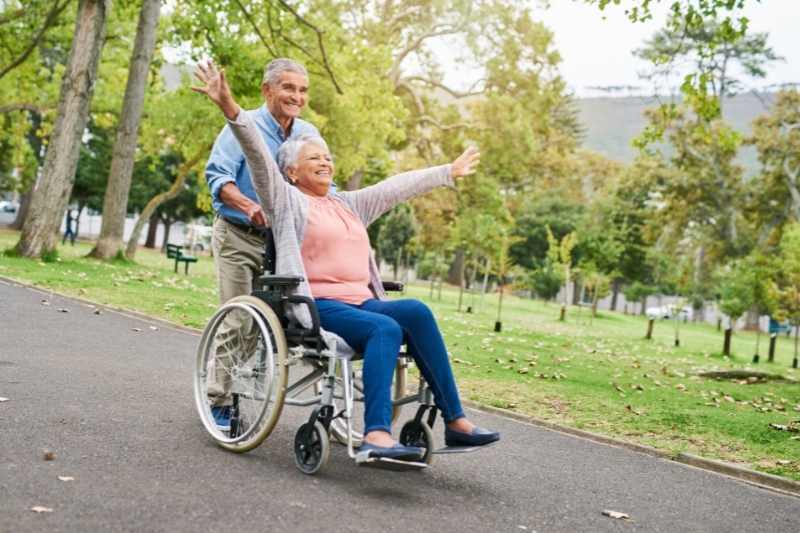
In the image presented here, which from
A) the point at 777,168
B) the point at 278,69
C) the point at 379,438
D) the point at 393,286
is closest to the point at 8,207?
the point at 777,168

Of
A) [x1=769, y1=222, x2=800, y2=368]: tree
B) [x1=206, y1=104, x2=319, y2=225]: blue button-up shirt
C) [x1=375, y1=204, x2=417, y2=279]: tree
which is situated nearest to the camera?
[x1=206, y1=104, x2=319, y2=225]: blue button-up shirt

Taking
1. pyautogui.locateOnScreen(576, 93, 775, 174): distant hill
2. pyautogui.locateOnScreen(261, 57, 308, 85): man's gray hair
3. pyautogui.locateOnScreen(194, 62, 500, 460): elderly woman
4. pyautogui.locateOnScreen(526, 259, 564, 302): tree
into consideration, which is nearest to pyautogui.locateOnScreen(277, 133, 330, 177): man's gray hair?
pyautogui.locateOnScreen(194, 62, 500, 460): elderly woman

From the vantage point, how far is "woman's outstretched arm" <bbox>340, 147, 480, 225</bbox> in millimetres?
5047

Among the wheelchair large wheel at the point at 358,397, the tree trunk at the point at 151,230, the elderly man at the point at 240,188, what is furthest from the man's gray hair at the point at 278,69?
the tree trunk at the point at 151,230

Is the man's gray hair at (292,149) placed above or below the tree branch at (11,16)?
below

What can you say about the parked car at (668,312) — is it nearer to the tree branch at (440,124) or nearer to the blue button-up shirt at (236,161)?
the tree branch at (440,124)

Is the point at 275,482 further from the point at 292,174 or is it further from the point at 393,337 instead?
the point at 292,174

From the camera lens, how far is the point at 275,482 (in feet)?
13.9

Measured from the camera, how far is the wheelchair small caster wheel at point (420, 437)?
4.65 m

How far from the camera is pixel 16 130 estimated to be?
3284 cm

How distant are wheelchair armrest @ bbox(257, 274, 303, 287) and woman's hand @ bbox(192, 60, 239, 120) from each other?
→ 2.39 ft

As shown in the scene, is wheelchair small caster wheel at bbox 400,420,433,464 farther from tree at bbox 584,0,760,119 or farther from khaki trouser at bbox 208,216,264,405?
tree at bbox 584,0,760,119

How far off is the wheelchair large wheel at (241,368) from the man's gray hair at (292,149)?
694mm

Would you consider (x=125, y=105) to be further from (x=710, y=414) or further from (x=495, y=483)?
(x=495, y=483)
